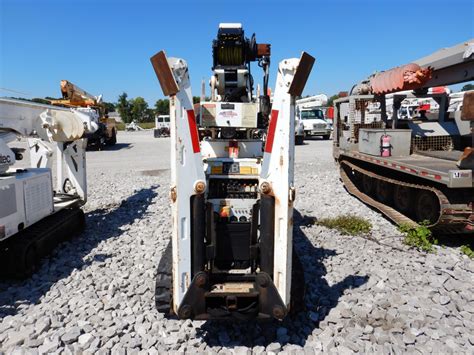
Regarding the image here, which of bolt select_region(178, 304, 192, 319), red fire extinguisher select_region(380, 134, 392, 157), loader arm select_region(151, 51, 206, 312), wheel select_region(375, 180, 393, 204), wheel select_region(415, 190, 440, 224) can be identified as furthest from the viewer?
wheel select_region(375, 180, 393, 204)

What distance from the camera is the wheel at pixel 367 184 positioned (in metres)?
9.29

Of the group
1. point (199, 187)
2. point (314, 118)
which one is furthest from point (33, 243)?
point (314, 118)

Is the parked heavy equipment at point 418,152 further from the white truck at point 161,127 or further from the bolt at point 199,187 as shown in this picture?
the white truck at point 161,127

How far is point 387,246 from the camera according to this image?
598 centimetres

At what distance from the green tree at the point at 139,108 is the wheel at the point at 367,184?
7357 cm

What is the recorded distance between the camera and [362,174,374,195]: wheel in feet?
30.5

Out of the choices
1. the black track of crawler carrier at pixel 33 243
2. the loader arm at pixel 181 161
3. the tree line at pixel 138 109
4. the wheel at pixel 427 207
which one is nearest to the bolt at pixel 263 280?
the loader arm at pixel 181 161

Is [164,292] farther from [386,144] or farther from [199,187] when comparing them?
[386,144]

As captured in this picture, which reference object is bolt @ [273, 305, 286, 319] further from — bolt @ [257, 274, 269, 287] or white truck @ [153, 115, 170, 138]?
white truck @ [153, 115, 170, 138]

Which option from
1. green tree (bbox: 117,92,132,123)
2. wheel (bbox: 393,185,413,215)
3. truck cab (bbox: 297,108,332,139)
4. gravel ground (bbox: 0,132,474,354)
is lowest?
gravel ground (bbox: 0,132,474,354)

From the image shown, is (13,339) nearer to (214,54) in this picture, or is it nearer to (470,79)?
(214,54)

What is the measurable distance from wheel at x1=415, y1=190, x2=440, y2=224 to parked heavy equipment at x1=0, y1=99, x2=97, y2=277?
20.0 ft

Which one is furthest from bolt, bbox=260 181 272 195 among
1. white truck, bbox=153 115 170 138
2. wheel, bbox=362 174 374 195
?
white truck, bbox=153 115 170 138

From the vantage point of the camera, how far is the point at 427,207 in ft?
22.1
